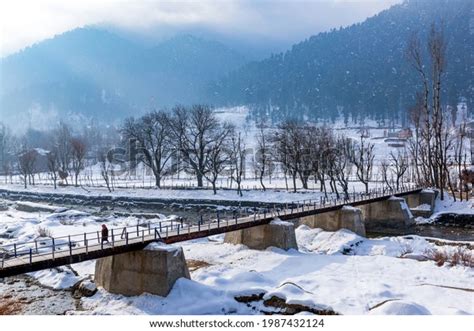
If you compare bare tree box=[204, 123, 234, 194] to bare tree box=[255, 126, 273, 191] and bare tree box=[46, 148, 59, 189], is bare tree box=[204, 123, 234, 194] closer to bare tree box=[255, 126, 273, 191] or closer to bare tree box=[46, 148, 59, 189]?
bare tree box=[255, 126, 273, 191]

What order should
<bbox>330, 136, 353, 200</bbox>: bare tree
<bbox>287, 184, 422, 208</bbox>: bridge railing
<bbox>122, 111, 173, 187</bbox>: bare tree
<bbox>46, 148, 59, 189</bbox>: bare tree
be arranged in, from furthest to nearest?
<bbox>46, 148, 59, 189</bbox>: bare tree, <bbox>122, 111, 173, 187</bbox>: bare tree, <bbox>330, 136, 353, 200</bbox>: bare tree, <bbox>287, 184, 422, 208</bbox>: bridge railing

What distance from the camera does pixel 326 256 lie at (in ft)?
80.2

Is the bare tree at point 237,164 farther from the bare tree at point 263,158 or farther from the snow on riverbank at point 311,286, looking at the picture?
the snow on riverbank at point 311,286

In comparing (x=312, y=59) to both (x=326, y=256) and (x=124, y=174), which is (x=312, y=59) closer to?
(x=124, y=174)

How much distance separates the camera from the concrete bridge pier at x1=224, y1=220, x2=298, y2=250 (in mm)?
25466

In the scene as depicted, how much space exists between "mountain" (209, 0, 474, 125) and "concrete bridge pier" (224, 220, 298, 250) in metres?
99.4

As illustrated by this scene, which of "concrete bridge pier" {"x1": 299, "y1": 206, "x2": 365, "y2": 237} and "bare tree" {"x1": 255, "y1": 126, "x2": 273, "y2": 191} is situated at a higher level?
"bare tree" {"x1": 255, "y1": 126, "x2": 273, "y2": 191}

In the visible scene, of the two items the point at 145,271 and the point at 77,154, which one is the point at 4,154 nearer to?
the point at 77,154

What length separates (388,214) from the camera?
3869 cm

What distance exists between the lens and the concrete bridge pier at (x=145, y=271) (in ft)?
56.4

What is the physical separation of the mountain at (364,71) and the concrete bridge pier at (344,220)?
299ft

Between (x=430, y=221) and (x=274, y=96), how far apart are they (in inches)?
4568

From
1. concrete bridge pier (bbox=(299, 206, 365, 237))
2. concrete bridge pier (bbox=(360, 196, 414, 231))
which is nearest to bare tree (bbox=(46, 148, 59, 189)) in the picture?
concrete bridge pier (bbox=(299, 206, 365, 237))

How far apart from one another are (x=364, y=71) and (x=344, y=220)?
117778 millimetres
